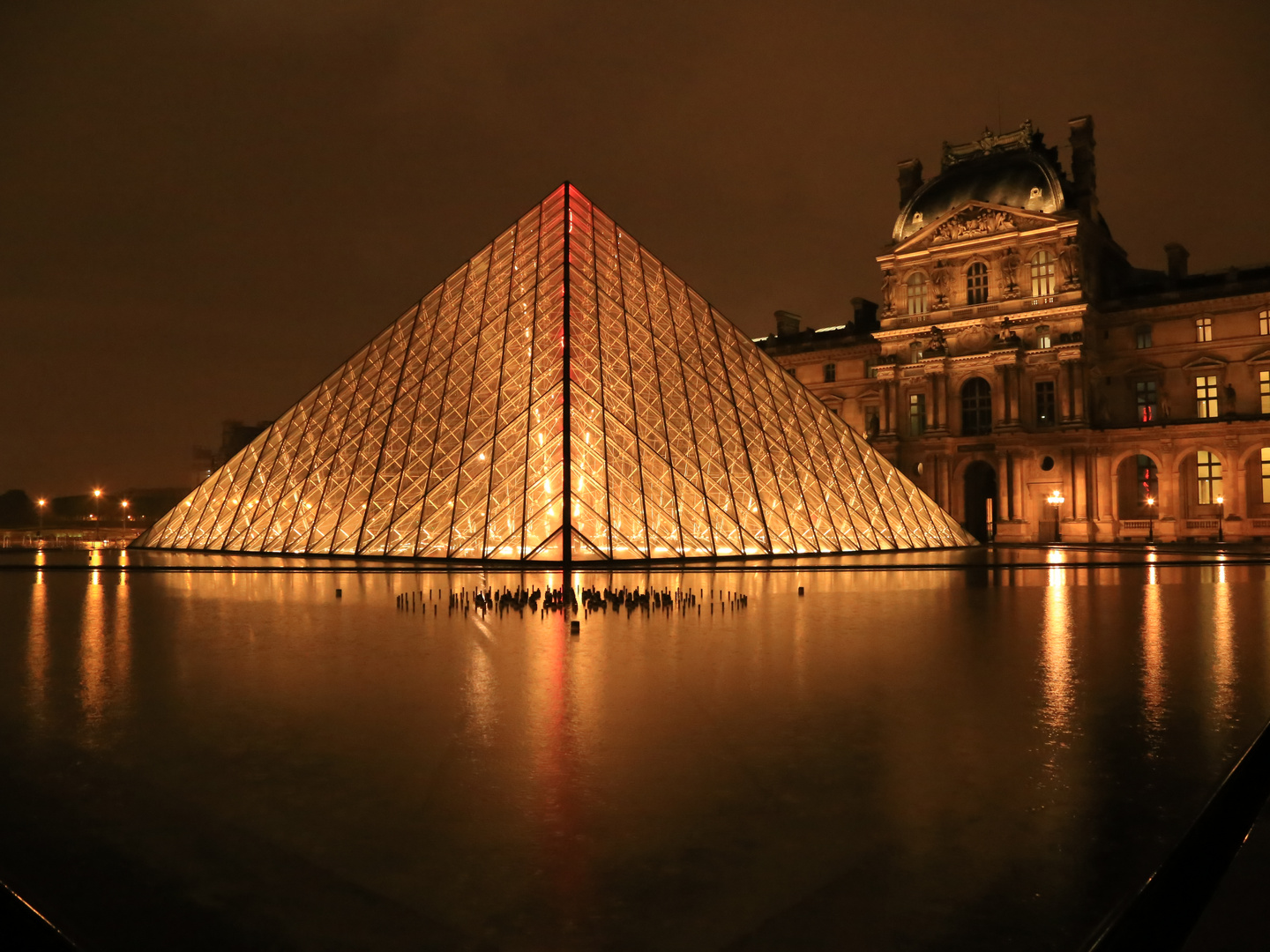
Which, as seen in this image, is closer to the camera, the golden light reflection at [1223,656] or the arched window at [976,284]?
the golden light reflection at [1223,656]

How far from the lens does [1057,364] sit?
48.0 meters

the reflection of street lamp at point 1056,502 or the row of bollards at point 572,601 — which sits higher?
the reflection of street lamp at point 1056,502

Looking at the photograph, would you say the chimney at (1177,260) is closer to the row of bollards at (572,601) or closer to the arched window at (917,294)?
the arched window at (917,294)

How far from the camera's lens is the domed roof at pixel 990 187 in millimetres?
48750

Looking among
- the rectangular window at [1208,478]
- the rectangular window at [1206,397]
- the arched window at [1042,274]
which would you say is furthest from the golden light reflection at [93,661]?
the rectangular window at [1206,397]

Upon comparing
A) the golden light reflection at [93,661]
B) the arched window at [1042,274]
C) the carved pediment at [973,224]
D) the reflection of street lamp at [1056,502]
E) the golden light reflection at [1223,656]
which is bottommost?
the golden light reflection at [1223,656]

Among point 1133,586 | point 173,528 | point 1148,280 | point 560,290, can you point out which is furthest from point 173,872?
point 1148,280

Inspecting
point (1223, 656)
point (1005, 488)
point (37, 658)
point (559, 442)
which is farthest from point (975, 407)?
point (37, 658)

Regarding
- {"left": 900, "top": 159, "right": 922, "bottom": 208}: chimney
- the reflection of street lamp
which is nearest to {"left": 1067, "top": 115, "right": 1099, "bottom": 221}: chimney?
{"left": 900, "top": 159, "right": 922, "bottom": 208}: chimney

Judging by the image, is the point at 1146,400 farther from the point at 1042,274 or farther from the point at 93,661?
the point at 93,661

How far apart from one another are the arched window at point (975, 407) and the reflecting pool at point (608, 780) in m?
40.6

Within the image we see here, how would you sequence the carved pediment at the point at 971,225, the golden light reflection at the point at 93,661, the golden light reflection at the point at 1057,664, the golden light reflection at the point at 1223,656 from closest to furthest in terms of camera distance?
the golden light reflection at the point at 1057,664 < the golden light reflection at the point at 1223,656 < the golden light reflection at the point at 93,661 < the carved pediment at the point at 971,225

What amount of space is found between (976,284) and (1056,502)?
12.1m

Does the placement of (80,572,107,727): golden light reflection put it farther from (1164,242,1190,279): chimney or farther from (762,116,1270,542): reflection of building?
(1164,242,1190,279): chimney
